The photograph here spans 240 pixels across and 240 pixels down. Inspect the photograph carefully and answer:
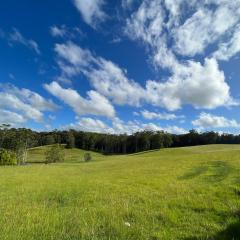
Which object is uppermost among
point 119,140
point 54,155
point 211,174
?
point 119,140

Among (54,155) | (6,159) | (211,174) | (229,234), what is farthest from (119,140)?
(229,234)

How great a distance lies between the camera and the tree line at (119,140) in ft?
405

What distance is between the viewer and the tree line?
123562 millimetres

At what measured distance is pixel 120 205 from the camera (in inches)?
510

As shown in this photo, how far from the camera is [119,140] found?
180500 mm

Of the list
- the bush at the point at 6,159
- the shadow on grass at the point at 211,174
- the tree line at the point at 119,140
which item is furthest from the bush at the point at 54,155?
the shadow on grass at the point at 211,174

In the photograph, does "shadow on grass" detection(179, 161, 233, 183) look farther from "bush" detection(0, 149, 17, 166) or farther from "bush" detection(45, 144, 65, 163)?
"bush" detection(45, 144, 65, 163)

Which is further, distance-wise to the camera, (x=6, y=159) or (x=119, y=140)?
(x=119, y=140)

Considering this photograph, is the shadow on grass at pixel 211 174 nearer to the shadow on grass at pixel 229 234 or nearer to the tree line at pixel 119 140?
the shadow on grass at pixel 229 234

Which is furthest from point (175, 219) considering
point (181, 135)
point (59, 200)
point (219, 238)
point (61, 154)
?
point (181, 135)

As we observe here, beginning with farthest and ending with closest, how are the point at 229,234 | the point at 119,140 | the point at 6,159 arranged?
A: 1. the point at 119,140
2. the point at 6,159
3. the point at 229,234

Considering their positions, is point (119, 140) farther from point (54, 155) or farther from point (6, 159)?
point (6, 159)

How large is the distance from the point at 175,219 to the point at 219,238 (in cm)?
247

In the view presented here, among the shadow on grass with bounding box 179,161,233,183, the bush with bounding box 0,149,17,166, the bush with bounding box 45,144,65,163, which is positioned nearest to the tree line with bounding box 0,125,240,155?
the bush with bounding box 45,144,65,163
